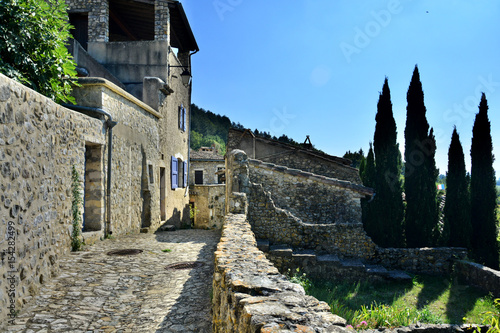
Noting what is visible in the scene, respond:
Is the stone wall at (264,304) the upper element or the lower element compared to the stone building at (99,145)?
lower

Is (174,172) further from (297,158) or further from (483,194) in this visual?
(483,194)

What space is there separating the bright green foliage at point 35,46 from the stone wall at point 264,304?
5663mm

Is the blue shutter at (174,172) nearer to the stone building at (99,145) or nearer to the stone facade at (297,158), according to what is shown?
the stone building at (99,145)

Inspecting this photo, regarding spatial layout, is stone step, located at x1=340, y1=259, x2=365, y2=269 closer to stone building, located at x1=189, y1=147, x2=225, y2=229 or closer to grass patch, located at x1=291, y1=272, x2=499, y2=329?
grass patch, located at x1=291, y1=272, x2=499, y2=329

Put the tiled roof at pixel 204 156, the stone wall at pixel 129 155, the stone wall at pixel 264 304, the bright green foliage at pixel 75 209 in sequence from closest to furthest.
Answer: the stone wall at pixel 264 304 → the bright green foliage at pixel 75 209 → the stone wall at pixel 129 155 → the tiled roof at pixel 204 156

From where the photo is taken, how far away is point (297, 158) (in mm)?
15938

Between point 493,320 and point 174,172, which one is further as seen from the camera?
point 174,172

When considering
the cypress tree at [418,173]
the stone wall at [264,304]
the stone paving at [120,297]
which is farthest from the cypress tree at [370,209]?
the stone wall at [264,304]

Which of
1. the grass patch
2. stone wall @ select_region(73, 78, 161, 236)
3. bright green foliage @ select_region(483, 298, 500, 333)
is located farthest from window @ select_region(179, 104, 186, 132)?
bright green foliage @ select_region(483, 298, 500, 333)

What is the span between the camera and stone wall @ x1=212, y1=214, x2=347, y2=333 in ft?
6.50

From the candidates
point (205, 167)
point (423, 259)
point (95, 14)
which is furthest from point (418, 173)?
point (205, 167)

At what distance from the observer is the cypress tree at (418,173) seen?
13.4 m

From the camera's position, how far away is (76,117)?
670 centimetres

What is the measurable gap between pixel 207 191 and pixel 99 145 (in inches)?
493
